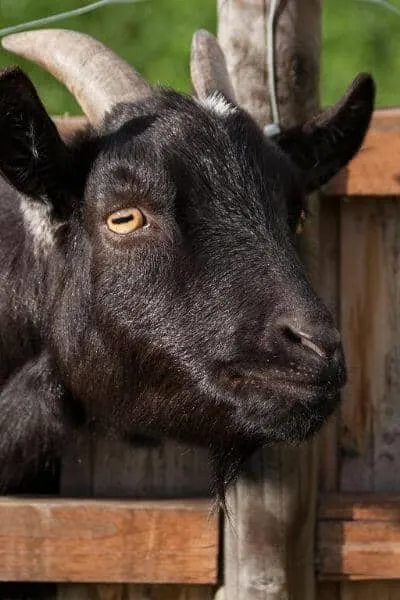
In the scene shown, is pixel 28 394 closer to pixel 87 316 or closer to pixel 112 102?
pixel 87 316

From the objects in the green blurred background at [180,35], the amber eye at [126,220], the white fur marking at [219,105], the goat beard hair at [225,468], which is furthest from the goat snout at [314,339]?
the green blurred background at [180,35]

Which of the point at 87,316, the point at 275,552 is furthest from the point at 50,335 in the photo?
the point at 275,552

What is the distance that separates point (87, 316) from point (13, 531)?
100 centimetres

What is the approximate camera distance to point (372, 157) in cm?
490

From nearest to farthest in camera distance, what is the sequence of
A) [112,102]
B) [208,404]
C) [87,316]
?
[208,404] → [87,316] → [112,102]

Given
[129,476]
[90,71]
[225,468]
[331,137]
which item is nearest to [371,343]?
[331,137]

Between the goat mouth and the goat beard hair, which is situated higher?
the goat mouth

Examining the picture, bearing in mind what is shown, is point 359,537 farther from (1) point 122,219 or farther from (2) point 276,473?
(1) point 122,219

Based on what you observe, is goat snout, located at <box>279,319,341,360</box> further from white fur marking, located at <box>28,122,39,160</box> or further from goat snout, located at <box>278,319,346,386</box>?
white fur marking, located at <box>28,122,39,160</box>

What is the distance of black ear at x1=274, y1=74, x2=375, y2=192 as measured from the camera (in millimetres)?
4699

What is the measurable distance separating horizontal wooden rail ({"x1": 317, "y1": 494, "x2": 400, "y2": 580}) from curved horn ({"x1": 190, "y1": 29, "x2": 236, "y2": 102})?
1571mm

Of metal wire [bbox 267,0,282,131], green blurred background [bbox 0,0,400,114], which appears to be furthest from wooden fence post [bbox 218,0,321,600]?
green blurred background [bbox 0,0,400,114]

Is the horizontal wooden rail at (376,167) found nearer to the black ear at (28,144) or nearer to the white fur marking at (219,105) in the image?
the white fur marking at (219,105)

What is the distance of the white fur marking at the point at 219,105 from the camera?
4516 mm
